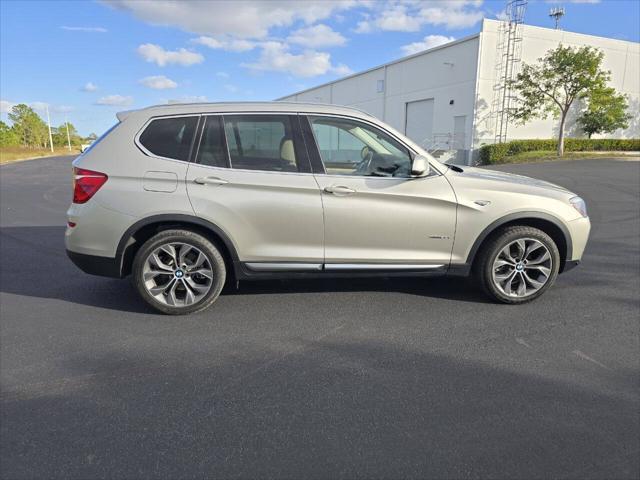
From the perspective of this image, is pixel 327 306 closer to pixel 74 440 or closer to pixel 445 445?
pixel 445 445

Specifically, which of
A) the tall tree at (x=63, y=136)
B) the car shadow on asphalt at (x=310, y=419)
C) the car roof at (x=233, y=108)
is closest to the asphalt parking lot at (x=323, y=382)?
the car shadow on asphalt at (x=310, y=419)

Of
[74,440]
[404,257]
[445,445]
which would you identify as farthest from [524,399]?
[74,440]

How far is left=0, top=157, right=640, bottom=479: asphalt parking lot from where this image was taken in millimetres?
2254

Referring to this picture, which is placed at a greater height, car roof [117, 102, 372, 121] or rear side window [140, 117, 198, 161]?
car roof [117, 102, 372, 121]

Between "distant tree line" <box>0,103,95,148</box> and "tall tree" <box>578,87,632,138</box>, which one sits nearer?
"tall tree" <box>578,87,632,138</box>

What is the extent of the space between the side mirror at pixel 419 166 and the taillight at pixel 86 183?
8.84 ft

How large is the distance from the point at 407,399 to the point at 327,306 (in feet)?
5.36

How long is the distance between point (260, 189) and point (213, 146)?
0.59 m

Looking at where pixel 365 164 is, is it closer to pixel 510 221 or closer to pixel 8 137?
pixel 510 221

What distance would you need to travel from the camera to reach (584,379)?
296 cm

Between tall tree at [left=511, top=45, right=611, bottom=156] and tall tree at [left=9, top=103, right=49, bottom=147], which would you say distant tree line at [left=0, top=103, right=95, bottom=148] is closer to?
tall tree at [left=9, top=103, right=49, bottom=147]

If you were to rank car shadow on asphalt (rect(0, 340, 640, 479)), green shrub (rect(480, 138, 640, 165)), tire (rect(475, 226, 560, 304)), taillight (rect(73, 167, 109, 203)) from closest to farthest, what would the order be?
1. car shadow on asphalt (rect(0, 340, 640, 479))
2. taillight (rect(73, 167, 109, 203))
3. tire (rect(475, 226, 560, 304))
4. green shrub (rect(480, 138, 640, 165))

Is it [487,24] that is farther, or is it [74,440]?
[487,24]

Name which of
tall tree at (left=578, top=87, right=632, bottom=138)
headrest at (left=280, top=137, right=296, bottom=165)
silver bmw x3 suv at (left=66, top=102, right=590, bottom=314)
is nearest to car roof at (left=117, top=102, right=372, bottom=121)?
silver bmw x3 suv at (left=66, top=102, right=590, bottom=314)
